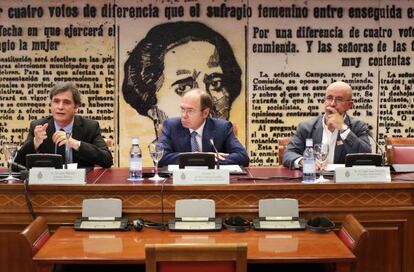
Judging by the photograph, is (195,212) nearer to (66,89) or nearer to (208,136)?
(208,136)

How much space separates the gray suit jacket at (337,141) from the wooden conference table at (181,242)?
130 cm

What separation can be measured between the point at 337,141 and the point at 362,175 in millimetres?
1069

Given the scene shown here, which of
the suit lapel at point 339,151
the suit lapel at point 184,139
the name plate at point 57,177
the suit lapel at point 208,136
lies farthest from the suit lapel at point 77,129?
the suit lapel at point 339,151

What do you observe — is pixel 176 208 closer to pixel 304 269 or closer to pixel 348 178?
pixel 304 269

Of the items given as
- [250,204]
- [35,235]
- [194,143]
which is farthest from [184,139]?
[35,235]

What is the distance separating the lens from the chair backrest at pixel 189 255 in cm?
220

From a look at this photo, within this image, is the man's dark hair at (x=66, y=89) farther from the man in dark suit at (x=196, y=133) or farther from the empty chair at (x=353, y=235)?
the empty chair at (x=353, y=235)

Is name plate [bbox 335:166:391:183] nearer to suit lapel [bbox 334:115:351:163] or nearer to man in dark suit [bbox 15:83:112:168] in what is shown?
suit lapel [bbox 334:115:351:163]

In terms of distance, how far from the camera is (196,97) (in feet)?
14.2

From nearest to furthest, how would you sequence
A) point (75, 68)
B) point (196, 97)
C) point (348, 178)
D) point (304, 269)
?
point (304, 269)
point (348, 178)
point (196, 97)
point (75, 68)

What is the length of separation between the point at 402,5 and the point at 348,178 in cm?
314

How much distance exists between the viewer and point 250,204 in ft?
10.5

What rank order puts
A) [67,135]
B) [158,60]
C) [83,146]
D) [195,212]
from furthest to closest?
[158,60] < [83,146] < [67,135] < [195,212]

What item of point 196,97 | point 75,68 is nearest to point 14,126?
point 75,68
